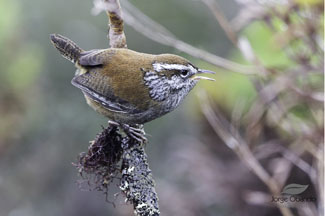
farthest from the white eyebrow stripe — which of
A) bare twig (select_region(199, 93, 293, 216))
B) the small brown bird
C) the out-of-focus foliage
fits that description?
the out-of-focus foliage

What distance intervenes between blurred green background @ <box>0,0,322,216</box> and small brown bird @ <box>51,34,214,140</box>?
57.3 inches

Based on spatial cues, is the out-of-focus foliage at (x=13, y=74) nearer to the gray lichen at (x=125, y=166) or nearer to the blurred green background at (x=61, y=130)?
the blurred green background at (x=61, y=130)

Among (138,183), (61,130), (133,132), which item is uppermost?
(61,130)

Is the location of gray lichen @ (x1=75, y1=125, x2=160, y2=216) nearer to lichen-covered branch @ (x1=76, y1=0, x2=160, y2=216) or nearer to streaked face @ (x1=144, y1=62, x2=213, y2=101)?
lichen-covered branch @ (x1=76, y1=0, x2=160, y2=216)

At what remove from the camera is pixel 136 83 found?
4398 mm

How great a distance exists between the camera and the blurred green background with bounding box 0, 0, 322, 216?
6008 mm

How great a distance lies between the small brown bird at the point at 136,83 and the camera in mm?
4293

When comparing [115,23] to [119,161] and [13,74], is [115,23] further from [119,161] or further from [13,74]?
[13,74]

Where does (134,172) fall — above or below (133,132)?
below

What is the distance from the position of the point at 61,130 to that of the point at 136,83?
3.36 metres

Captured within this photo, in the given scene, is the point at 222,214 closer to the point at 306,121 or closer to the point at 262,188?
the point at 262,188

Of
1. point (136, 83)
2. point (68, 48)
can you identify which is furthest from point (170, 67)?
point (68, 48)

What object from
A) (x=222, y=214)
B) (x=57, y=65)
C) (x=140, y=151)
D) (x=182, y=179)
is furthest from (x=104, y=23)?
(x=140, y=151)

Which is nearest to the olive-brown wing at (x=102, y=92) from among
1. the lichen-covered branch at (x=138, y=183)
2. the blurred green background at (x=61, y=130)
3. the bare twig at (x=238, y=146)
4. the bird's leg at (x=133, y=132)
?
the bird's leg at (x=133, y=132)
